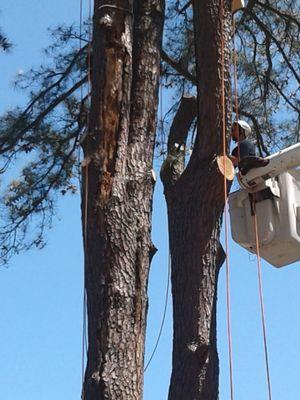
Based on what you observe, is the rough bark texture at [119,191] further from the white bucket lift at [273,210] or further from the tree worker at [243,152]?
the white bucket lift at [273,210]

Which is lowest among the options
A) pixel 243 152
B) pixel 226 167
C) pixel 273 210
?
pixel 273 210

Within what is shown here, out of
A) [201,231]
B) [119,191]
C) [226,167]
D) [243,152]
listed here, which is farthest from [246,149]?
[119,191]

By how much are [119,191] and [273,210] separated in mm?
961

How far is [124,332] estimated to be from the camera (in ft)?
12.3

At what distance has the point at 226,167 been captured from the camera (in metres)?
4.51

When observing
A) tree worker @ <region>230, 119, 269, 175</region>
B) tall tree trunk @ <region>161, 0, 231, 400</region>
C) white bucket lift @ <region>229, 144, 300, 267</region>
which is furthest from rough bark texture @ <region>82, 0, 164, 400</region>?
white bucket lift @ <region>229, 144, 300, 267</region>

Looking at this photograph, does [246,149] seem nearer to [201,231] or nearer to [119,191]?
[201,231]

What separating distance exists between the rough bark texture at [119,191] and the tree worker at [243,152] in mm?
565

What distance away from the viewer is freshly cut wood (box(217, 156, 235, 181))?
450cm

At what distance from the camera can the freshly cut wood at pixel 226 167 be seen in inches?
177

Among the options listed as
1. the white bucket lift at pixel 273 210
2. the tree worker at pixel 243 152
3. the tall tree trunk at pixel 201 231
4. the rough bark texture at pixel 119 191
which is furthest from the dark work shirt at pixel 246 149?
the rough bark texture at pixel 119 191

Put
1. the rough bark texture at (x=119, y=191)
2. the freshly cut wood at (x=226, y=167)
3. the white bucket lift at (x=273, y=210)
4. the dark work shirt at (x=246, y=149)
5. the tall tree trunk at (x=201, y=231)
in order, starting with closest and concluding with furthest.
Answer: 1. the rough bark texture at (x=119, y=191)
2. the tall tree trunk at (x=201, y=231)
3. the freshly cut wood at (x=226, y=167)
4. the white bucket lift at (x=273, y=210)
5. the dark work shirt at (x=246, y=149)

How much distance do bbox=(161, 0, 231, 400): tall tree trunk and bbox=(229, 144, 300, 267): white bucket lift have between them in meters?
0.17

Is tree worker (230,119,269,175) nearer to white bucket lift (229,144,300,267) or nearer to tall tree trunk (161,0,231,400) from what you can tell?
white bucket lift (229,144,300,267)
